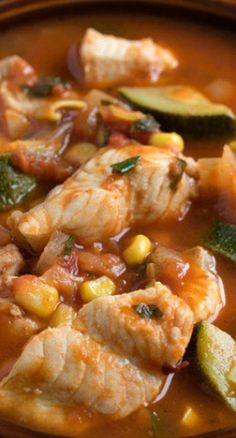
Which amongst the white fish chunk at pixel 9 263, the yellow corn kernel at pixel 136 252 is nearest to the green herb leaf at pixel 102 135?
the yellow corn kernel at pixel 136 252

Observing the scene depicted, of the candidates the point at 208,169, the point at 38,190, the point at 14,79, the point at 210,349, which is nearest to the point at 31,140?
the point at 38,190

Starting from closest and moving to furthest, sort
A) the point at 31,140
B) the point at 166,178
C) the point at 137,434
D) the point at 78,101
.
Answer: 1. the point at 137,434
2. the point at 166,178
3. the point at 31,140
4. the point at 78,101

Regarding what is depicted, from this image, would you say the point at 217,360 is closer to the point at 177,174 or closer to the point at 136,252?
the point at 136,252

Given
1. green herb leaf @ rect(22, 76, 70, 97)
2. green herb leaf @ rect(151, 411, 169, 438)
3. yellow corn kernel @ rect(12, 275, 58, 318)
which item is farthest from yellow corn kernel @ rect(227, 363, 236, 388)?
green herb leaf @ rect(22, 76, 70, 97)

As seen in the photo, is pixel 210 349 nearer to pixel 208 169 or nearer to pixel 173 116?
pixel 208 169

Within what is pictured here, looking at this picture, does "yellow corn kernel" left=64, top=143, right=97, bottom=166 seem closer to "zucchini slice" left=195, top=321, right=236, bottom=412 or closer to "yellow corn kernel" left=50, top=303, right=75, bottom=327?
"yellow corn kernel" left=50, top=303, right=75, bottom=327

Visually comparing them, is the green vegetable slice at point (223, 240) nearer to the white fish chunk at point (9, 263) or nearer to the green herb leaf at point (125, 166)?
the green herb leaf at point (125, 166)
